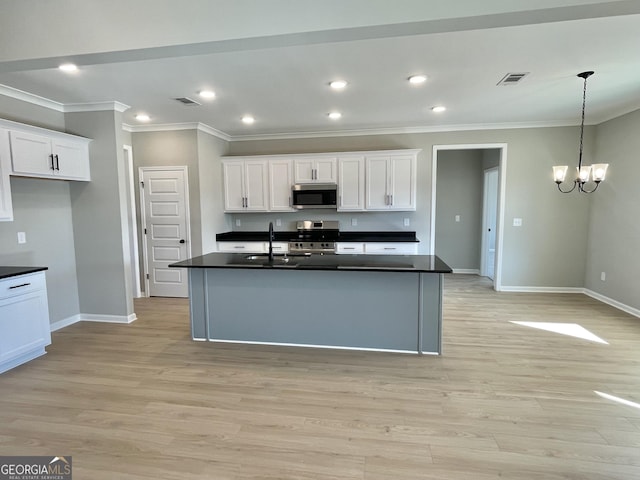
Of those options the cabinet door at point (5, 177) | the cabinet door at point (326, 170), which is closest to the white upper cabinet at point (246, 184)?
the cabinet door at point (326, 170)

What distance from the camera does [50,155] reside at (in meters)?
3.57

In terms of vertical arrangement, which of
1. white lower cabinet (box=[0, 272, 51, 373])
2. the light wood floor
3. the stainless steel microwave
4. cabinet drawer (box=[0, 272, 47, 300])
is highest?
the stainless steel microwave

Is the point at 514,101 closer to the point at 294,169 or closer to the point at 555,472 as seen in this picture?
the point at 294,169

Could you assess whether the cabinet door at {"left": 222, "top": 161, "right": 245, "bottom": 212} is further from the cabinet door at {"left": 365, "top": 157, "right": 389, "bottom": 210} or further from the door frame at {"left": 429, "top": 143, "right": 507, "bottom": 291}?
the door frame at {"left": 429, "top": 143, "right": 507, "bottom": 291}

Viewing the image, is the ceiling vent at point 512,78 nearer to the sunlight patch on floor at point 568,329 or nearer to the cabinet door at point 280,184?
the sunlight patch on floor at point 568,329

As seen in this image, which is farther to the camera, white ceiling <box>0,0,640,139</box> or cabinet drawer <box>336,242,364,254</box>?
cabinet drawer <box>336,242,364,254</box>

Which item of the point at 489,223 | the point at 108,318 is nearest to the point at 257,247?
the point at 108,318

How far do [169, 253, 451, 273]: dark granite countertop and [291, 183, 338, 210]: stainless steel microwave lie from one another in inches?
78.3

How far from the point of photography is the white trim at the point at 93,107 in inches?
155

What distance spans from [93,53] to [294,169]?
12.0 feet

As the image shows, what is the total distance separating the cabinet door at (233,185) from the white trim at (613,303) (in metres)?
5.64

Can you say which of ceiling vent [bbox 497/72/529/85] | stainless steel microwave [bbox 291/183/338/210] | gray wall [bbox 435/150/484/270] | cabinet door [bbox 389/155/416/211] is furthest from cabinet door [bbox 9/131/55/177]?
gray wall [bbox 435/150/484/270]

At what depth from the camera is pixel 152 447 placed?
2016mm

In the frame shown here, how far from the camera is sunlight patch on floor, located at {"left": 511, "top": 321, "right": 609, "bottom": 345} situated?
3.60 meters
